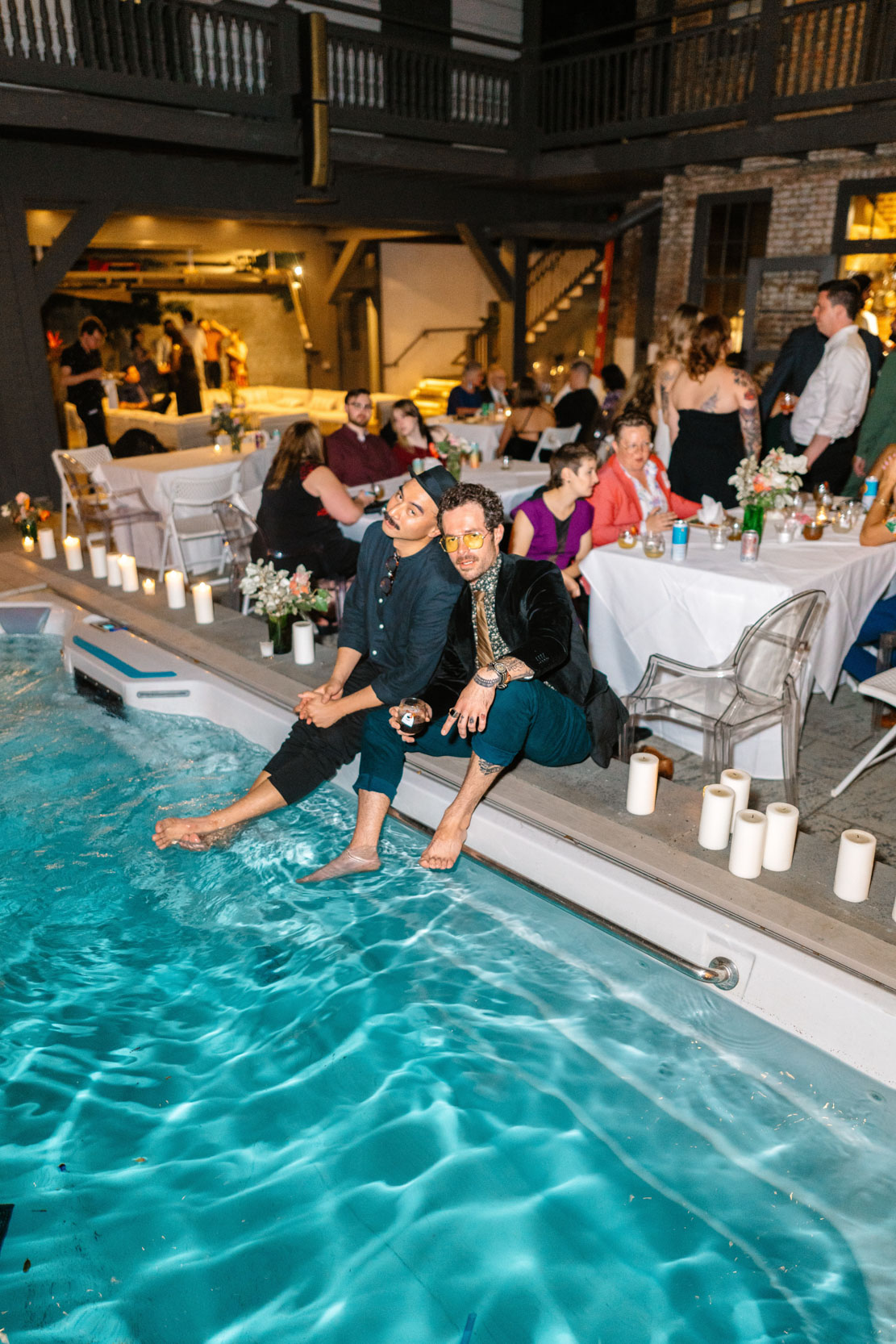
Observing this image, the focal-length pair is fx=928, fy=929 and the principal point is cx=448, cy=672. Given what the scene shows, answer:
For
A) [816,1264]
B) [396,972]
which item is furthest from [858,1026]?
[396,972]

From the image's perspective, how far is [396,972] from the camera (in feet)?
9.00

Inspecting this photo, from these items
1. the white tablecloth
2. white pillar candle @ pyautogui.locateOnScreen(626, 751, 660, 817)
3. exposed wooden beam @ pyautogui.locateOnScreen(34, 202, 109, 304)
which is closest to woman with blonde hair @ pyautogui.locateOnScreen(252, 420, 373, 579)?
the white tablecloth

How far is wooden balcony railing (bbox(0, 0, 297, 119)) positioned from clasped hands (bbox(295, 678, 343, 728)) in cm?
629

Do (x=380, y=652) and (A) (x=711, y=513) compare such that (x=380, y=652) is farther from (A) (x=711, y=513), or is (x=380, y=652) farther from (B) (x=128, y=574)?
(B) (x=128, y=574)

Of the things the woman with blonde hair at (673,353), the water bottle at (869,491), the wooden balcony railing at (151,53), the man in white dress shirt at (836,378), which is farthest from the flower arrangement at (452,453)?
the wooden balcony railing at (151,53)

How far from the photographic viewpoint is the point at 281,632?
4.33 m

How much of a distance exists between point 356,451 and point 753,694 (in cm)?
371

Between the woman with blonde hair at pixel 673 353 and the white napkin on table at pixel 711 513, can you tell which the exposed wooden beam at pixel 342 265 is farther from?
the white napkin on table at pixel 711 513

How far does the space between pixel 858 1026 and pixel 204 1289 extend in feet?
5.16

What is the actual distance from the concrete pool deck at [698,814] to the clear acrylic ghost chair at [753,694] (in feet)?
0.66

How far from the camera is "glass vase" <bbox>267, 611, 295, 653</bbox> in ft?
14.1

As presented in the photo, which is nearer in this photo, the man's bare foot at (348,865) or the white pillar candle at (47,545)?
the man's bare foot at (348,865)

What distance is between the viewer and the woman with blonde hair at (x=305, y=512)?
4824 millimetres

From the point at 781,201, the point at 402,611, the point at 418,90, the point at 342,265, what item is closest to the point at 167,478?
the point at 402,611
